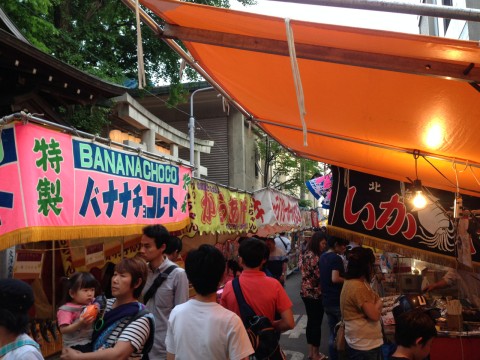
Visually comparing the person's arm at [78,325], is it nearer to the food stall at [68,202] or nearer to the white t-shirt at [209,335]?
the white t-shirt at [209,335]

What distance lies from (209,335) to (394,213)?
5.16m

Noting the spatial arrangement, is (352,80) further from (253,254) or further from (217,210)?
(217,210)

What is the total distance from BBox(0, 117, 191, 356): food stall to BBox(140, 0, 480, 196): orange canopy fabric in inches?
66.4

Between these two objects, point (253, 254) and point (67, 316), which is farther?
point (253, 254)

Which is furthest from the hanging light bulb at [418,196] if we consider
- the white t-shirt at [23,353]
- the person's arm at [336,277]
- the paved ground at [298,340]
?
the white t-shirt at [23,353]

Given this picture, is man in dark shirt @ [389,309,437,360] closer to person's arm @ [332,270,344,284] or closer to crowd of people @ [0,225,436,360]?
crowd of people @ [0,225,436,360]

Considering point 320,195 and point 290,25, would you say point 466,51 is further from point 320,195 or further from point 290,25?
point 320,195

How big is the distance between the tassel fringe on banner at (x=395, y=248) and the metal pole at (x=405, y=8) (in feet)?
17.8

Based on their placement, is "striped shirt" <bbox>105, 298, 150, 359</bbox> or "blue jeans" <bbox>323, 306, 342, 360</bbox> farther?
"blue jeans" <bbox>323, 306, 342, 360</bbox>

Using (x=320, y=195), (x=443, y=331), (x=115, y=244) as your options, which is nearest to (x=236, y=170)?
(x=320, y=195)

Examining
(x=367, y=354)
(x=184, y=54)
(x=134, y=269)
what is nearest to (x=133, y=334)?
(x=134, y=269)

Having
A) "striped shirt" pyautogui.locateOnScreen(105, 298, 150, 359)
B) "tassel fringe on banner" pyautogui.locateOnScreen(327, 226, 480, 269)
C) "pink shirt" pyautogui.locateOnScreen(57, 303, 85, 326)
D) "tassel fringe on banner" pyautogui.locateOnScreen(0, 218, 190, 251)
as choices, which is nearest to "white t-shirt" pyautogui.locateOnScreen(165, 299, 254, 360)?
"striped shirt" pyautogui.locateOnScreen(105, 298, 150, 359)

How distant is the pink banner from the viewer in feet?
12.1

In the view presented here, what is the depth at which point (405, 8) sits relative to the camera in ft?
6.34
